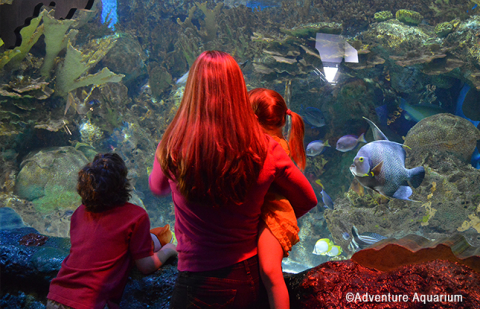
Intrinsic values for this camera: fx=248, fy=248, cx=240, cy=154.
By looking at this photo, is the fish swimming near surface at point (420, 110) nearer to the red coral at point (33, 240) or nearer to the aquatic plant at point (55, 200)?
the red coral at point (33, 240)

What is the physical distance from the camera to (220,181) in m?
0.85

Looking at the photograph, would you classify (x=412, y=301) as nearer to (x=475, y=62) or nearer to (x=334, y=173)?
(x=334, y=173)

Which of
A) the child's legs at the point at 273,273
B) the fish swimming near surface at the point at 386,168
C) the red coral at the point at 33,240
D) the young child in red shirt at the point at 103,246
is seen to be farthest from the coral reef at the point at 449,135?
the red coral at the point at 33,240

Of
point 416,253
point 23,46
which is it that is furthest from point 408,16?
point 23,46

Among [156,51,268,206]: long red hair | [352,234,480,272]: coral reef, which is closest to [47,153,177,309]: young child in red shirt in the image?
[156,51,268,206]: long red hair

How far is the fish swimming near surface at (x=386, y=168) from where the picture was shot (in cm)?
229

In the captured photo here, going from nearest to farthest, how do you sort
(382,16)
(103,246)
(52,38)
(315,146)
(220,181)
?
(220,181) < (103,246) < (52,38) < (315,146) < (382,16)

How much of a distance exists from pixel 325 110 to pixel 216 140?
5.05m

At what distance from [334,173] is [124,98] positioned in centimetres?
574

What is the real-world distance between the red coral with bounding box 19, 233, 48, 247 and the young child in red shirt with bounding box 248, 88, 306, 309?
1.55 m

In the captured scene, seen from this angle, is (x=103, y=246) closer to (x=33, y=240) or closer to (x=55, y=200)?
(x=33, y=240)

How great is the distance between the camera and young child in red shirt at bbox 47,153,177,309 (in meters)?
1.17

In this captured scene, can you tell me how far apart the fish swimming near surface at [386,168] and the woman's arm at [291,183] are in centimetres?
152

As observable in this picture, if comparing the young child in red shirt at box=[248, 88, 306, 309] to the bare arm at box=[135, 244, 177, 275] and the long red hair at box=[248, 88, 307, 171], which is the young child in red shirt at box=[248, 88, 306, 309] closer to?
the long red hair at box=[248, 88, 307, 171]
